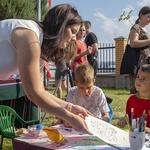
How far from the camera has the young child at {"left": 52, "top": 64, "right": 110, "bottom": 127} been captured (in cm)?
305

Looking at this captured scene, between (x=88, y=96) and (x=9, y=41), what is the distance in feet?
4.52

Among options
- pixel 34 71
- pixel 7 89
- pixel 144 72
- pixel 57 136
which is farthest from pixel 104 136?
pixel 7 89

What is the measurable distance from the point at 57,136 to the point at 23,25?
56cm

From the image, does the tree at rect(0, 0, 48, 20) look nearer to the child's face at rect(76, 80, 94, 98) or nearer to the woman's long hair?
the child's face at rect(76, 80, 94, 98)

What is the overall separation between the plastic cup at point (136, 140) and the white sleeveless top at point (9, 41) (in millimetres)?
643

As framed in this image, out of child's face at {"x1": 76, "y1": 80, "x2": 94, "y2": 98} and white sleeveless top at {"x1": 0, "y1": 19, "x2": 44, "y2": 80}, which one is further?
child's face at {"x1": 76, "y1": 80, "x2": 94, "y2": 98}

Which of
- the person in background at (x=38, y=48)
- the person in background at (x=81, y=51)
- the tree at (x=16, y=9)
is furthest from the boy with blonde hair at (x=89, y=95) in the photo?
the tree at (x=16, y=9)

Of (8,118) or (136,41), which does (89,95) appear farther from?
(136,41)

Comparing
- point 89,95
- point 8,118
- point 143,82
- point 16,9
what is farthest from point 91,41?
point 16,9

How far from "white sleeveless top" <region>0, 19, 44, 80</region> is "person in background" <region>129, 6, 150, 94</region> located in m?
2.48

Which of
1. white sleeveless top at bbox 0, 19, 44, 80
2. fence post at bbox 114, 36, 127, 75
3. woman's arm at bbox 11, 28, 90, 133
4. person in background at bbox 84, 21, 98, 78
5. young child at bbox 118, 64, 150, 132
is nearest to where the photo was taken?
woman's arm at bbox 11, 28, 90, 133

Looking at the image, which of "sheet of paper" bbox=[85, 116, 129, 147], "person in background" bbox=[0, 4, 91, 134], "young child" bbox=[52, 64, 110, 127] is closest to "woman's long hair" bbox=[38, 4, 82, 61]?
"person in background" bbox=[0, 4, 91, 134]

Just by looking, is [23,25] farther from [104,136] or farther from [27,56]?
[104,136]

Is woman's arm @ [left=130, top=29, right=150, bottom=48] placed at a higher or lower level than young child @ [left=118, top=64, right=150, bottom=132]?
higher
